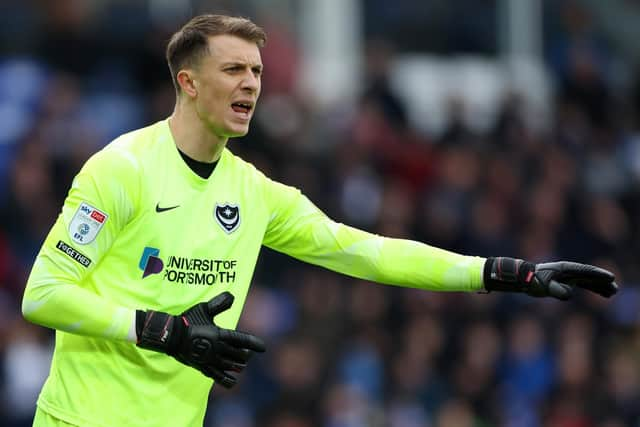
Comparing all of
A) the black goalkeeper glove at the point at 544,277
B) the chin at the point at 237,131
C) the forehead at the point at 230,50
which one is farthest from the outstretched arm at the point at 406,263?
the forehead at the point at 230,50

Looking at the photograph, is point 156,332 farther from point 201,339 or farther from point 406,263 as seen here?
point 406,263

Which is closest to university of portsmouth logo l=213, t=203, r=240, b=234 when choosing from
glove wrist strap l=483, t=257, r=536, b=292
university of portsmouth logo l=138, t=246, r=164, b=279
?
university of portsmouth logo l=138, t=246, r=164, b=279

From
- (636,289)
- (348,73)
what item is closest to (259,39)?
(636,289)

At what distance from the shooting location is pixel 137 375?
536 centimetres

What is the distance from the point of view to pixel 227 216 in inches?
220

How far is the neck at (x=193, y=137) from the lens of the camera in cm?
555

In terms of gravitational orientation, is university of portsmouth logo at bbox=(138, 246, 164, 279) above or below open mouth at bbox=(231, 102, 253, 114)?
below

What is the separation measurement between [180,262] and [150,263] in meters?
0.13

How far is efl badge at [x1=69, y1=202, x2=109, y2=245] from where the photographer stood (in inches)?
201

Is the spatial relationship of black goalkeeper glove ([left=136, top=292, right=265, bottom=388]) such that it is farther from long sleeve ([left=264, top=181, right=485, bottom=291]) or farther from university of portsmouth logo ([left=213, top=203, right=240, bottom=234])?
long sleeve ([left=264, top=181, right=485, bottom=291])

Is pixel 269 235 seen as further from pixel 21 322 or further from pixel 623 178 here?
pixel 623 178

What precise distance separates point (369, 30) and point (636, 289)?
500 cm

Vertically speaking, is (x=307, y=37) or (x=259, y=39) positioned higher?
(x=307, y=37)

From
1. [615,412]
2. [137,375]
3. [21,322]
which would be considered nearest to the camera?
[137,375]
